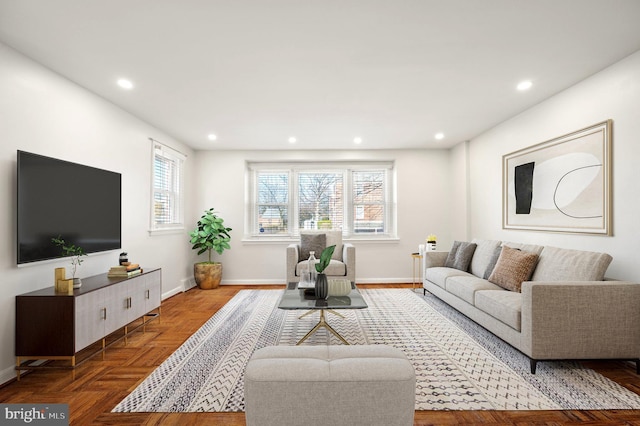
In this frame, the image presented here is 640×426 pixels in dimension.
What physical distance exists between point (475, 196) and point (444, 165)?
1.07 meters

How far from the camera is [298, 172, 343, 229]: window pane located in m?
6.51

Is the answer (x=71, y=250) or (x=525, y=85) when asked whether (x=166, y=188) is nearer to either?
(x=71, y=250)

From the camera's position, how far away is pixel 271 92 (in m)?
3.54

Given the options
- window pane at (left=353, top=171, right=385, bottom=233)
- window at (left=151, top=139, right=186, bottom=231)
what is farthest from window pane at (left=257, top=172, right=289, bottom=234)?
window at (left=151, top=139, right=186, bottom=231)

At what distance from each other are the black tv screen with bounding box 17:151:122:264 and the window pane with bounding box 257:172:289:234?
9.72ft

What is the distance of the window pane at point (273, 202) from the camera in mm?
6516

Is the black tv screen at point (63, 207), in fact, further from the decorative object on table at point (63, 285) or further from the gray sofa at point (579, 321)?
the gray sofa at point (579, 321)

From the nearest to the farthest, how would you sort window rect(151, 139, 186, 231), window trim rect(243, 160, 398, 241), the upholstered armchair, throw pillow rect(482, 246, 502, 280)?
throw pillow rect(482, 246, 502, 280) → window rect(151, 139, 186, 231) → the upholstered armchair → window trim rect(243, 160, 398, 241)

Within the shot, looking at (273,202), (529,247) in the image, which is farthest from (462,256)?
(273,202)

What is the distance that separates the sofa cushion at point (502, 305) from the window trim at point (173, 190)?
4.13 metres

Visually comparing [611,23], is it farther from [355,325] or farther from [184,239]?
[184,239]

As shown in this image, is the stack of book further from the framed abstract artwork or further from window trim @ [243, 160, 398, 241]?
the framed abstract artwork

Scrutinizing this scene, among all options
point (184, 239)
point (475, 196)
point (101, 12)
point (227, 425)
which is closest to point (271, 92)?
point (101, 12)

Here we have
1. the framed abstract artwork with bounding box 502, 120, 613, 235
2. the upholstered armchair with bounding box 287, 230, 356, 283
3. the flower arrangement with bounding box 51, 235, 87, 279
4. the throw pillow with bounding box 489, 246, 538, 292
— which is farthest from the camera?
the upholstered armchair with bounding box 287, 230, 356, 283
